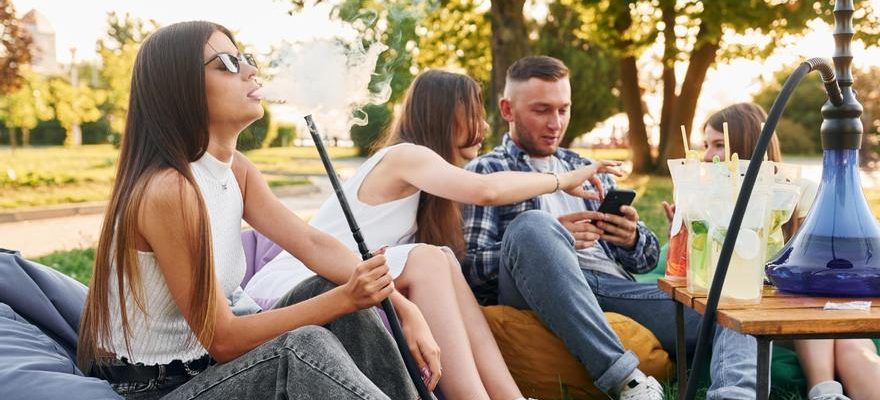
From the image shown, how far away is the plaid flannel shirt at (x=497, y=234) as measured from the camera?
9.82ft

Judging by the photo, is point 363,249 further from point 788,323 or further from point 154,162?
point 788,323

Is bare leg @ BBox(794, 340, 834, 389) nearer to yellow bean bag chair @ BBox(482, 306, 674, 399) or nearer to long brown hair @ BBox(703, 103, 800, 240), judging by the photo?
yellow bean bag chair @ BBox(482, 306, 674, 399)

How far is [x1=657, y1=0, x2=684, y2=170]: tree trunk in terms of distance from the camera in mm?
12883

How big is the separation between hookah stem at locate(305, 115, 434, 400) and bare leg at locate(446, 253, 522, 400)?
40cm

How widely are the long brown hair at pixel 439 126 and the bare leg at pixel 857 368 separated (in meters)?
1.17

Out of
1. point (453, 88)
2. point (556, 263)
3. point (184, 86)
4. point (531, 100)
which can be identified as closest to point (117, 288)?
point (184, 86)

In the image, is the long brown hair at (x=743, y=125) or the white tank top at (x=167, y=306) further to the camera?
the long brown hair at (x=743, y=125)

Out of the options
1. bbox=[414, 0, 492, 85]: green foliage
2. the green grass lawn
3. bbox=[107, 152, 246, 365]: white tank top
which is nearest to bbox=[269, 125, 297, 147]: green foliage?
bbox=[107, 152, 246, 365]: white tank top

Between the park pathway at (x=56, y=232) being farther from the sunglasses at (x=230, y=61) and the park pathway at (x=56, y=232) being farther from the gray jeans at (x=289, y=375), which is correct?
the gray jeans at (x=289, y=375)

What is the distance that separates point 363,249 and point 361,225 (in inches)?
34.8

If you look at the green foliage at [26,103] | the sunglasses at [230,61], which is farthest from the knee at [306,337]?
the green foliage at [26,103]

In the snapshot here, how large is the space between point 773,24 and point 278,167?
10.3m

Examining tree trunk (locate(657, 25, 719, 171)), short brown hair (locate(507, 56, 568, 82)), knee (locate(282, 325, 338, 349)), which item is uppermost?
tree trunk (locate(657, 25, 719, 171))

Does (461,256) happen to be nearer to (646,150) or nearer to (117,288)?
(117,288)
